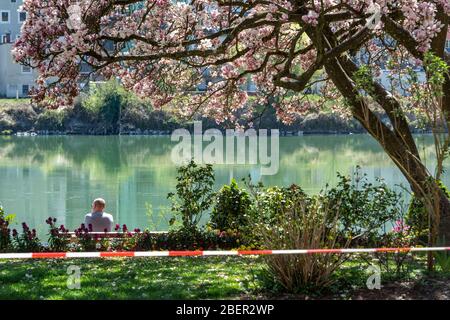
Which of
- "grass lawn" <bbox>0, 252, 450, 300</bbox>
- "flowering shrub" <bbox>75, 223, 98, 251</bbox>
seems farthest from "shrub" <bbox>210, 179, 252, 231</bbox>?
"grass lawn" <bbox>0, 252, 450, 300</bbox>

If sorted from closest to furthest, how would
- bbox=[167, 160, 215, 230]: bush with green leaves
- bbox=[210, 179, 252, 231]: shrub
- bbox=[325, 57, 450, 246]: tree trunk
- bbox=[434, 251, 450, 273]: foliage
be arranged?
1. bbox=[434, 251, 450, 273]: foliage
2. bbox=[325, 57, 450, 246]: tree trunk
3. bbox=[167, 160, 215, 230]: bush with green leaves
4. bbox=[210, 179, 252, 231]: shrub

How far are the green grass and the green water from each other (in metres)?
2.96

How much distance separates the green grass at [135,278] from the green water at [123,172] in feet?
9.70

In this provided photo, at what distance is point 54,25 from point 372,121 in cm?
453

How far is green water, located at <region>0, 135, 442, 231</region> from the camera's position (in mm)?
23234

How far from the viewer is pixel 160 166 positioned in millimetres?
38688

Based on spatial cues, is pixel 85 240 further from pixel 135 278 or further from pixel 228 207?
pixel 135 278

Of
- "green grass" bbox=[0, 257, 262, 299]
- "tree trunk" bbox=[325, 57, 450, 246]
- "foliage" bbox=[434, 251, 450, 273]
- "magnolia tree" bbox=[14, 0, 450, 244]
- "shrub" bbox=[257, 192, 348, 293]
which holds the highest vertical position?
"magnolia tree" bbox=[14, 0, 450, 244]

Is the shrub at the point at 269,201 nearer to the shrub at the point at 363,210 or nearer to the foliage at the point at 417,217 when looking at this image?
the shrub at the point at 363,210

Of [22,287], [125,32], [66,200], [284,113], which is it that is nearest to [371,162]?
[66,200]

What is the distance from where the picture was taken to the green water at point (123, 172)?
76.2 ft

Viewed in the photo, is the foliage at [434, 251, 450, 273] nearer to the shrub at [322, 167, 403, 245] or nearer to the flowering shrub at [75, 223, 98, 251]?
the shrub at [322, 167, 403, 245]

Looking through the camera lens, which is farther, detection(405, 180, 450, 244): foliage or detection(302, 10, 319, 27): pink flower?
detection(405, 180, 450, 244): foliage

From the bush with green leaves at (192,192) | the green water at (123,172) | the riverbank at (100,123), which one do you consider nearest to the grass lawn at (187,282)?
the green water at (123,172)
